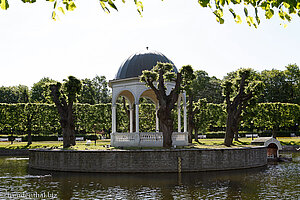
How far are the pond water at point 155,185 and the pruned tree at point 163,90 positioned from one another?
194 inches

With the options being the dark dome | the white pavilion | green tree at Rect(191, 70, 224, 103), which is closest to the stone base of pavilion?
the white pavilion

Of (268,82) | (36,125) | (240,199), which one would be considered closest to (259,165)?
(240,199)

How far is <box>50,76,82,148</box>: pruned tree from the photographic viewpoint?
33844 mm

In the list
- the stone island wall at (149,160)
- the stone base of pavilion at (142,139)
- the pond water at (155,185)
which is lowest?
the pond water at (155,185)

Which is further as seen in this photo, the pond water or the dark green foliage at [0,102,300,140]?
the dark green foliage at [0,102,300,140]

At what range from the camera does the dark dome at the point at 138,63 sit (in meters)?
34.1

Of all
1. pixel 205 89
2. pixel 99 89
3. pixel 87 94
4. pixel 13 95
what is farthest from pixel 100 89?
pixel 205 89

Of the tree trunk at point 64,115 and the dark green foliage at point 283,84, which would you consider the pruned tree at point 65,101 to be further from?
the dark green foliage at point 283,84

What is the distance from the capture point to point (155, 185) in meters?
20.6

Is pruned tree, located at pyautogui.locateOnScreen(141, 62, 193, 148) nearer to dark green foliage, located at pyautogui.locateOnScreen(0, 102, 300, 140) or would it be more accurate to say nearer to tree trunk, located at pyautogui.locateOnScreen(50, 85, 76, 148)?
tree trunk, located at pyautogui.locateOnScreen(50, 85, 76, 148)

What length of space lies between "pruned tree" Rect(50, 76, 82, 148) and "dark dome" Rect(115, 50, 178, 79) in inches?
170

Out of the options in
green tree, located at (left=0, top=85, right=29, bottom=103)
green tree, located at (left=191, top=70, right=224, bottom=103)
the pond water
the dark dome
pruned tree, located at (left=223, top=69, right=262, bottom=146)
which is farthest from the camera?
green tree, located at (left=0, top=85, right=29, bottom=103)

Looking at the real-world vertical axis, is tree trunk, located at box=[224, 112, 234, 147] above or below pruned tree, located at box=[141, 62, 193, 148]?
below

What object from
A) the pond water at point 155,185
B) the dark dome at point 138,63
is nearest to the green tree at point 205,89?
the dark dome at point 138,63
